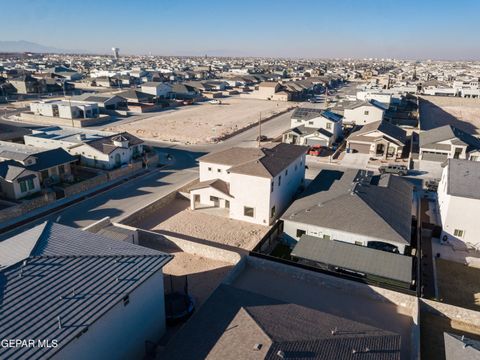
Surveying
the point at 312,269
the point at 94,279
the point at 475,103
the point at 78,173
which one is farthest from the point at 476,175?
the point at 475,103

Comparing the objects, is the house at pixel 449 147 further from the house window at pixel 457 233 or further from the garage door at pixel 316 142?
the house window at pixel 457 233

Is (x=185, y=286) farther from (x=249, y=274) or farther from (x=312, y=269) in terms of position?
(x=312, y=269)

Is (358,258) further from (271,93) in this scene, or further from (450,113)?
(271,93)

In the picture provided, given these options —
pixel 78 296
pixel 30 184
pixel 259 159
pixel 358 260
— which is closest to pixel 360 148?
pixel 259 159

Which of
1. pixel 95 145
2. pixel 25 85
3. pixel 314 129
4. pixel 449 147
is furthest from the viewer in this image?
pixel 25 85

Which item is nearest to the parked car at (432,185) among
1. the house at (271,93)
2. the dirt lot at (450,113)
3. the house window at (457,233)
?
the house window at (457,233)

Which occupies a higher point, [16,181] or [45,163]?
[45,163]

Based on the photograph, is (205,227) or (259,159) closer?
(205,227)
